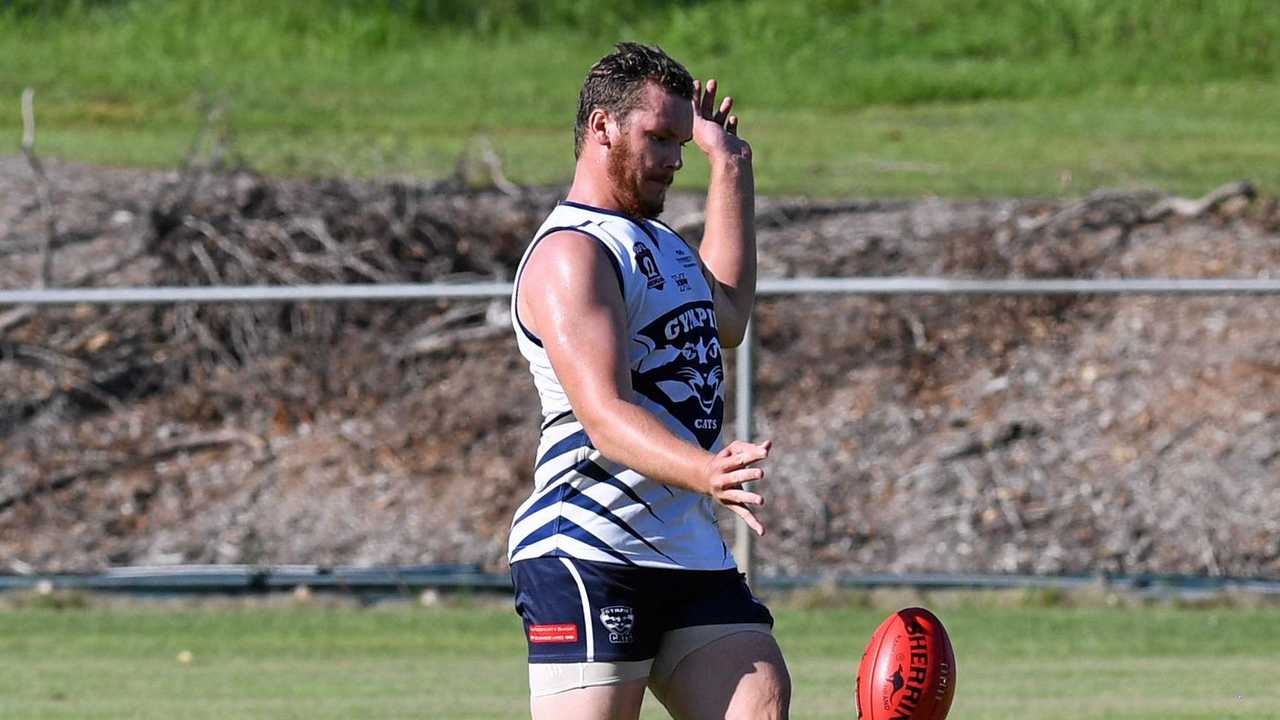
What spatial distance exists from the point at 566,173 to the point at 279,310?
4505 mm

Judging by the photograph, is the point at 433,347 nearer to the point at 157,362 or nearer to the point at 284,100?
the point at 157,362

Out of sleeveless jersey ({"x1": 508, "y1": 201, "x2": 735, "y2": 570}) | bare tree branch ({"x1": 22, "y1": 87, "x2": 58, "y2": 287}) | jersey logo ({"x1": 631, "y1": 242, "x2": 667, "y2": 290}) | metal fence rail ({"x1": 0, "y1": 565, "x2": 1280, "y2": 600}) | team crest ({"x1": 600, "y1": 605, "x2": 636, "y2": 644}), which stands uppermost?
jersey logo ({"x1": 631, "y1": 242, "x2": 667, "y2": 290})

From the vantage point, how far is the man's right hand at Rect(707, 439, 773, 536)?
3.89 m

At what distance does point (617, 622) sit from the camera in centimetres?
455

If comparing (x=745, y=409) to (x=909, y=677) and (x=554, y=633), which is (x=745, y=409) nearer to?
(x=909, y=677)

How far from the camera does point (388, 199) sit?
15727 mm

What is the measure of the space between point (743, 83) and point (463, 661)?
45.2ft

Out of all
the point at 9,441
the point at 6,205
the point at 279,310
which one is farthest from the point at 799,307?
the point at 6,205

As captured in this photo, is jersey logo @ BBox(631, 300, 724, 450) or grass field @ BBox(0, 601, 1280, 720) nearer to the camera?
jersey logo @ BBox(631, 300, 724, 450)

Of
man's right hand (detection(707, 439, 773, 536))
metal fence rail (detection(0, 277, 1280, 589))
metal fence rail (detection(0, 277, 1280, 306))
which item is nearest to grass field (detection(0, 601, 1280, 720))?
metal fence rail (detection(0, 277, 1280, 589))

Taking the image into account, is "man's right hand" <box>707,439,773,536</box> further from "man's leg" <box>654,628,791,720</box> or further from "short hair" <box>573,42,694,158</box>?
"short hair" <box>573,42,694,158</box>

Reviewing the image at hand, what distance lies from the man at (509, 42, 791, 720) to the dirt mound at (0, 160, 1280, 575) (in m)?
8.04

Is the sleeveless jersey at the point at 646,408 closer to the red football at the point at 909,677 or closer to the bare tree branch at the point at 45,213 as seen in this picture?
the red football at the point at 909,677

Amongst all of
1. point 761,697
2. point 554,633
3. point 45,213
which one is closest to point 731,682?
point 761,697
